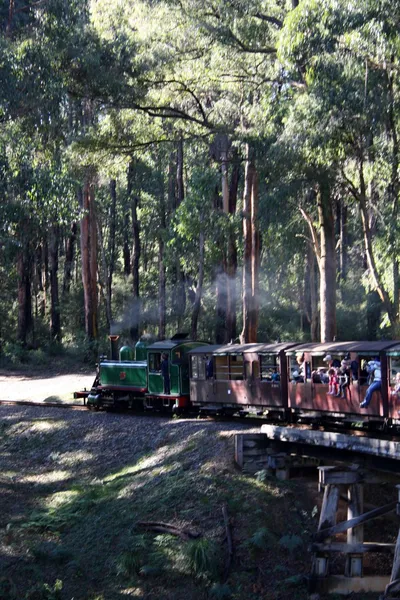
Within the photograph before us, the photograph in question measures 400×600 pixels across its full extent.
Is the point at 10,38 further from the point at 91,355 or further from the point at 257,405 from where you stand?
the point at 91,355

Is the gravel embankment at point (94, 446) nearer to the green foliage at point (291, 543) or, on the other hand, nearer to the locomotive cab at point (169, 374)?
the locomotive cab at point (169, 374)

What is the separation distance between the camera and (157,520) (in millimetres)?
15211

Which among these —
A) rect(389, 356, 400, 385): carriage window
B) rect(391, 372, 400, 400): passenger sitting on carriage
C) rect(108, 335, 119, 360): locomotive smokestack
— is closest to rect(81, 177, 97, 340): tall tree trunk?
rect(108, 335, 119, 360): locomotive smokestack

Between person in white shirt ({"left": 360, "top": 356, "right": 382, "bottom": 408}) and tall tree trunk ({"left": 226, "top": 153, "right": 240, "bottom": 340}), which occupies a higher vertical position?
tall tree trunk ({"left": 226, "top": 153, "right": 240, "bottom": 340})

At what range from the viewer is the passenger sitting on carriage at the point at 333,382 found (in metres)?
17.0

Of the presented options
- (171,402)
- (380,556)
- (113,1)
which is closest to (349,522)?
(380,556)

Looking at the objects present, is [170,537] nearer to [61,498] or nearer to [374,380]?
[61,498]

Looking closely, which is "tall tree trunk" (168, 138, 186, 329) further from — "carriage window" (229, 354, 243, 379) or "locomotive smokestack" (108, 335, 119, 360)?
"carriage window" (229, 354, 243, 379)

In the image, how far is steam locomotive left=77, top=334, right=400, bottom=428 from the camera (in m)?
16.2

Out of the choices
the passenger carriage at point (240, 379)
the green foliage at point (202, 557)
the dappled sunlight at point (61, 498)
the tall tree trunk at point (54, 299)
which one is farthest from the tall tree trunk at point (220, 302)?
the green foliage at point (202, 557)

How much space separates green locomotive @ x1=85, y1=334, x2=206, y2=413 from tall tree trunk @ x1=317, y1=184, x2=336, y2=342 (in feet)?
13.2

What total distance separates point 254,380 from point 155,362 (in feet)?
15.1

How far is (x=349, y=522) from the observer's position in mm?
13469

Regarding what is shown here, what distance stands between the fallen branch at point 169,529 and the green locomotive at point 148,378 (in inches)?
284
